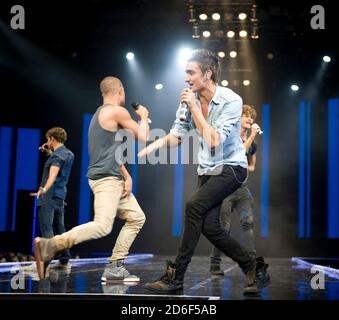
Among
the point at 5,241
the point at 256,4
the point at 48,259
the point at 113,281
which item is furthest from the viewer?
the point at 5,241

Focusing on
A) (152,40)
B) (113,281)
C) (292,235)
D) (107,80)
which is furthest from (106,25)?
(113,281)

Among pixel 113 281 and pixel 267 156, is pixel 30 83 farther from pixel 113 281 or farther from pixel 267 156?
pixel 113 281

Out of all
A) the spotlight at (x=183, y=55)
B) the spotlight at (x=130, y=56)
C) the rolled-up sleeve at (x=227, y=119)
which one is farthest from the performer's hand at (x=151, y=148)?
the spotlight at (x=130, y=56)

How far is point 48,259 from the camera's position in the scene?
124 inches

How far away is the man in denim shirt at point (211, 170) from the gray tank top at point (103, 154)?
14.5 inches

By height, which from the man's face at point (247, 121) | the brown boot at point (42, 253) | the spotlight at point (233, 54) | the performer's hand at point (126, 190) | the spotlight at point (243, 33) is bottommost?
the brown boot at point (42, 253)

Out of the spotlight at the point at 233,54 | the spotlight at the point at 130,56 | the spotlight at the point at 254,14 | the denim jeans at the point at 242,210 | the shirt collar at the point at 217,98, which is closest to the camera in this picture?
the shirt collar at the point at 217,98

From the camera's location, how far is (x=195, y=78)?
3.20 m

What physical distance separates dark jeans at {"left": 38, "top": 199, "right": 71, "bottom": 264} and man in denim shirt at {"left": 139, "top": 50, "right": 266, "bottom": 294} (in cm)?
208

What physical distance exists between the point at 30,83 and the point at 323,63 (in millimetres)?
5877

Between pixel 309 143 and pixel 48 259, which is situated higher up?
pixel 309 143

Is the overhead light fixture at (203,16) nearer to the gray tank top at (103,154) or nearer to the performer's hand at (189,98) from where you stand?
the gray tank top at (103,154)

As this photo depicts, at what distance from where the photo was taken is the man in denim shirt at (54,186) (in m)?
4.90
